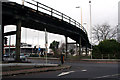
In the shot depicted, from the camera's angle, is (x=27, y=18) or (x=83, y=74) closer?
(x=83, y=74)

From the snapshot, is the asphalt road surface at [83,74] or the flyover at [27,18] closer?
the asphalt road surface at [83,74]

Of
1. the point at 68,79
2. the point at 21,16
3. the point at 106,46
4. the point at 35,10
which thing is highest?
the point at 35,10

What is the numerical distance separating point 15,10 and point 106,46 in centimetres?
2654

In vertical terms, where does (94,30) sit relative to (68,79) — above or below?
above

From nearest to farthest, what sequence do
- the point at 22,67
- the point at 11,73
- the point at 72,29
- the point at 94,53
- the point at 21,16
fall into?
the point at 11,73 < the point at 22,67 < the point at 21,16 < the point at 72,29 < the point at 94,53

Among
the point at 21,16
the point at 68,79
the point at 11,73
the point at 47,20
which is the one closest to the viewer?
the point at 68,79

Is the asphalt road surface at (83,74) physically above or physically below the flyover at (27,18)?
below

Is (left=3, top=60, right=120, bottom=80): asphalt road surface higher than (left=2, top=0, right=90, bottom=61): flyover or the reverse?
the reverse

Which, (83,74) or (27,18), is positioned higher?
(27,18)

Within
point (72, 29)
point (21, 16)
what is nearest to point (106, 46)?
point (72, 29)

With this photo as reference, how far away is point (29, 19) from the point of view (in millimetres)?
16844

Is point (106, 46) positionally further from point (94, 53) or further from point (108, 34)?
point (108, 34)

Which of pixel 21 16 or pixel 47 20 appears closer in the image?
pixel 21 16

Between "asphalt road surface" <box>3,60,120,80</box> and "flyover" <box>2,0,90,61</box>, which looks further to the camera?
"flyover" <box>2,0,90,61</box>
